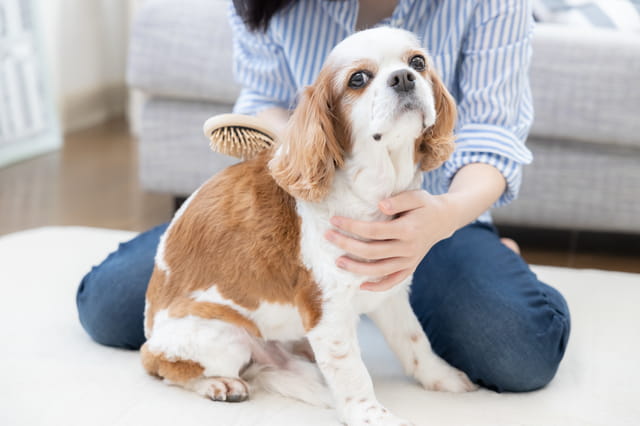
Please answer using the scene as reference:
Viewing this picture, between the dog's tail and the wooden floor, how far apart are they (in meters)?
1.05

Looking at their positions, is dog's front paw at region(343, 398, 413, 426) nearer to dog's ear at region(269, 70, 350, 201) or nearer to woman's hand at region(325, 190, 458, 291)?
woman's hand at region(325, 190, 458, 291)

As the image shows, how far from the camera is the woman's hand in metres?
1.14

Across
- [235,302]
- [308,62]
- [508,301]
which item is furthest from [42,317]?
[508,301]

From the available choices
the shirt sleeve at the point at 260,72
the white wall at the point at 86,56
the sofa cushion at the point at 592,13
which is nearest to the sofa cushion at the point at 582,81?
the sofa cushion at the point at 592,13

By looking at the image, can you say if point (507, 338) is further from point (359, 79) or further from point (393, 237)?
point (359, 79)

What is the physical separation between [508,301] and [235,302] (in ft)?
1.55

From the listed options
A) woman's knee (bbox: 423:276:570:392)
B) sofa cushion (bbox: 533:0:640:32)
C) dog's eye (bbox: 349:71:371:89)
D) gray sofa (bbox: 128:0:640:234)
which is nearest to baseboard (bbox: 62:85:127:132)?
gray sofa (bbox: 128:0:640:234)

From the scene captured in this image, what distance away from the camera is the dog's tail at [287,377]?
4.17 ft

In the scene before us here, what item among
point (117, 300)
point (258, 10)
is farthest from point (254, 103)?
point (117, 300)

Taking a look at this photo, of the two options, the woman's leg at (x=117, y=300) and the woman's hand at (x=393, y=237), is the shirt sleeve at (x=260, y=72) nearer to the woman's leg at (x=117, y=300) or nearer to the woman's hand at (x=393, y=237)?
the woman's leg at (x=117, y=300)

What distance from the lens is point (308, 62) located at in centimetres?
147

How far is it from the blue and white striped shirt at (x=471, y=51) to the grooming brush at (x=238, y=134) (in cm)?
27

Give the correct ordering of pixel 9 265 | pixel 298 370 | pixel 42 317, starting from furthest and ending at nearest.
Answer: pixel 9 265
pixel 42 317
pixel 298 370

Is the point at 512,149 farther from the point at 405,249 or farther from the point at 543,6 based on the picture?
the point at 543,6
